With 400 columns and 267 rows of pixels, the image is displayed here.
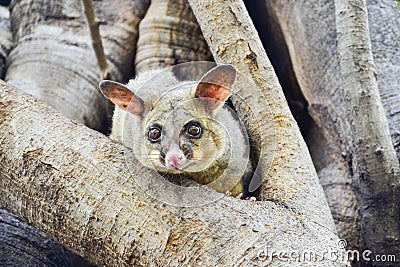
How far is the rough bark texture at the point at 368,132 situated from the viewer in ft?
8.29

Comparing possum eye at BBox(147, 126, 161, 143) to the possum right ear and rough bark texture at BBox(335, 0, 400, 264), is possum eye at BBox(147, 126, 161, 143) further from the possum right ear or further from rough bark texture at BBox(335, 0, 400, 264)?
rough bark texture at BBox(335, 0, 400, 264)

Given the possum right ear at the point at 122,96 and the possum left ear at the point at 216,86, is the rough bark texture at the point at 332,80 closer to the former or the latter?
the possum left ear at the point at 216,86

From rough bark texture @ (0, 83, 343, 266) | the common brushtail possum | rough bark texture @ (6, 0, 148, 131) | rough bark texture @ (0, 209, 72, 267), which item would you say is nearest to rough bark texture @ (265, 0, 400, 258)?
the common brushtail possum

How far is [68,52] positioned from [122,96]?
166 cm

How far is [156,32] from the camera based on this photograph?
383cm

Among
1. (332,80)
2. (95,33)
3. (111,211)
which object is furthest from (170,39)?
(111,211)

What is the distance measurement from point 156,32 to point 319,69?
110cm

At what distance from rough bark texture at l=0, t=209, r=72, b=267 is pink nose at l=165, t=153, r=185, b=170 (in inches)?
37.5

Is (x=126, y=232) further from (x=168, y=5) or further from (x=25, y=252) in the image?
(x=168, y=5)

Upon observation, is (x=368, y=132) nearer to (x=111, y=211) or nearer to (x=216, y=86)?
(x=216, y=86)

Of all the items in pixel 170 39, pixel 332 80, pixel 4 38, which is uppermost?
pixel 332 80

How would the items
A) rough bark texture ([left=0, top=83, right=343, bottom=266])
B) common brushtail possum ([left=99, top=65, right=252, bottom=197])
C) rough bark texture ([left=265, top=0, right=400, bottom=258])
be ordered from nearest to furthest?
rough bark texture ([left=0, top=83, right=343, bottom=266]) → common brushtail possum ([left=99, top=65, right=252, bottom=197]) → rough bark texture ([left=265, top=0, right=400, bottom=258])

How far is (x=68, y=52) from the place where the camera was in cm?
390

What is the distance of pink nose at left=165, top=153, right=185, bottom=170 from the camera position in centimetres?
213
